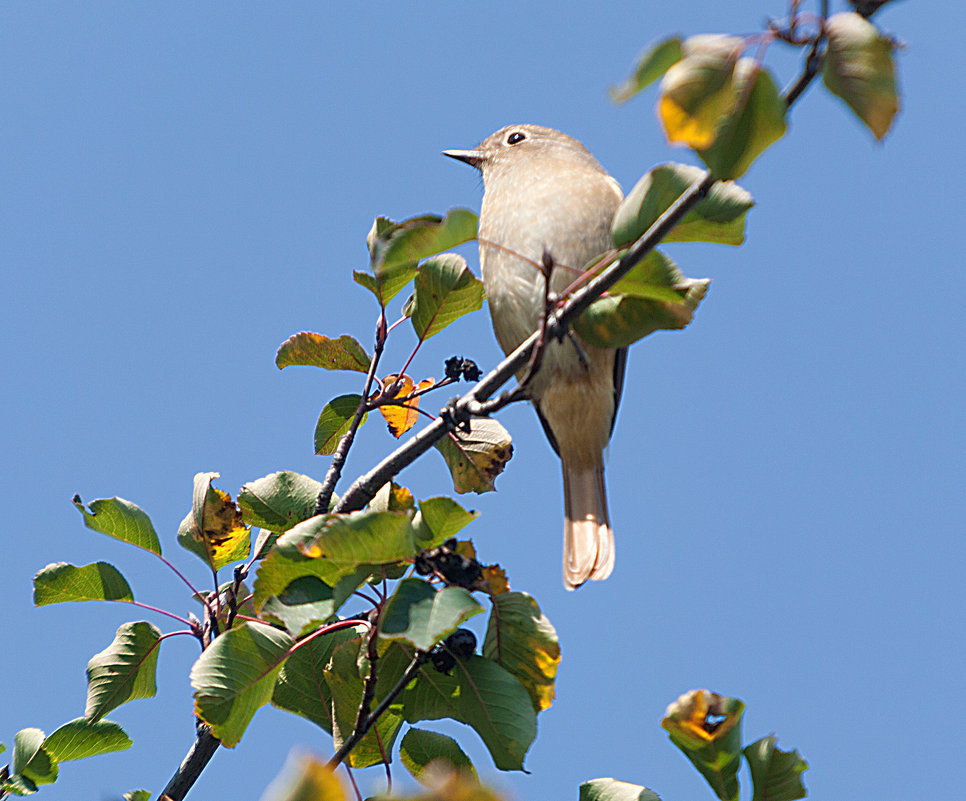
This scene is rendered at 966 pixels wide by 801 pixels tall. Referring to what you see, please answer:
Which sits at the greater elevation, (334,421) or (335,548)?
(334,421)

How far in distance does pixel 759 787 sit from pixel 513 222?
2.53m

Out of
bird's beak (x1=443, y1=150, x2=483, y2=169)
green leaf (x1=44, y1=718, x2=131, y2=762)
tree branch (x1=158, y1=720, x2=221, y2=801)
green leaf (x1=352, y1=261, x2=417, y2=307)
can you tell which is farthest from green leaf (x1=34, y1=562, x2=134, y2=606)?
bird's beak (x1=443, y1=150, x2=483, y2=169)

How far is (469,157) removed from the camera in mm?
4938

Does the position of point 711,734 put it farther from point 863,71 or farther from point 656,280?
point 863,71

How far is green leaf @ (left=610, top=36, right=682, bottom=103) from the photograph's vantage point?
4.66 feet

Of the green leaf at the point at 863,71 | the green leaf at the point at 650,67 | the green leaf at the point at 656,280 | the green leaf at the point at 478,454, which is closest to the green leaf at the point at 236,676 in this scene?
the green leaf at the point at 478,454

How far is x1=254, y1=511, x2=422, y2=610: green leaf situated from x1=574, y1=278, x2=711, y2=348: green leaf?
2.05ft

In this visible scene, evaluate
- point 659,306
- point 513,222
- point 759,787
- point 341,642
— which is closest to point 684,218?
point 659,306

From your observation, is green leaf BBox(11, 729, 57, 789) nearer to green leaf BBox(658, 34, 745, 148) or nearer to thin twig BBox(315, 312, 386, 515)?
thin twig BBox(315, 312, 386, 515)

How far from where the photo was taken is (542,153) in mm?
4617

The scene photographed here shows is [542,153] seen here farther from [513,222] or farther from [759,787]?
[759,787]

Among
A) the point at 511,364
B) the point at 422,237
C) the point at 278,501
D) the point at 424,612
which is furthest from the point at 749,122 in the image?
the point at 278,501

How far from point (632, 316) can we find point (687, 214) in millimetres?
333

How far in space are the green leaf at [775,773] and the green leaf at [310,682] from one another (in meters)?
1.01
